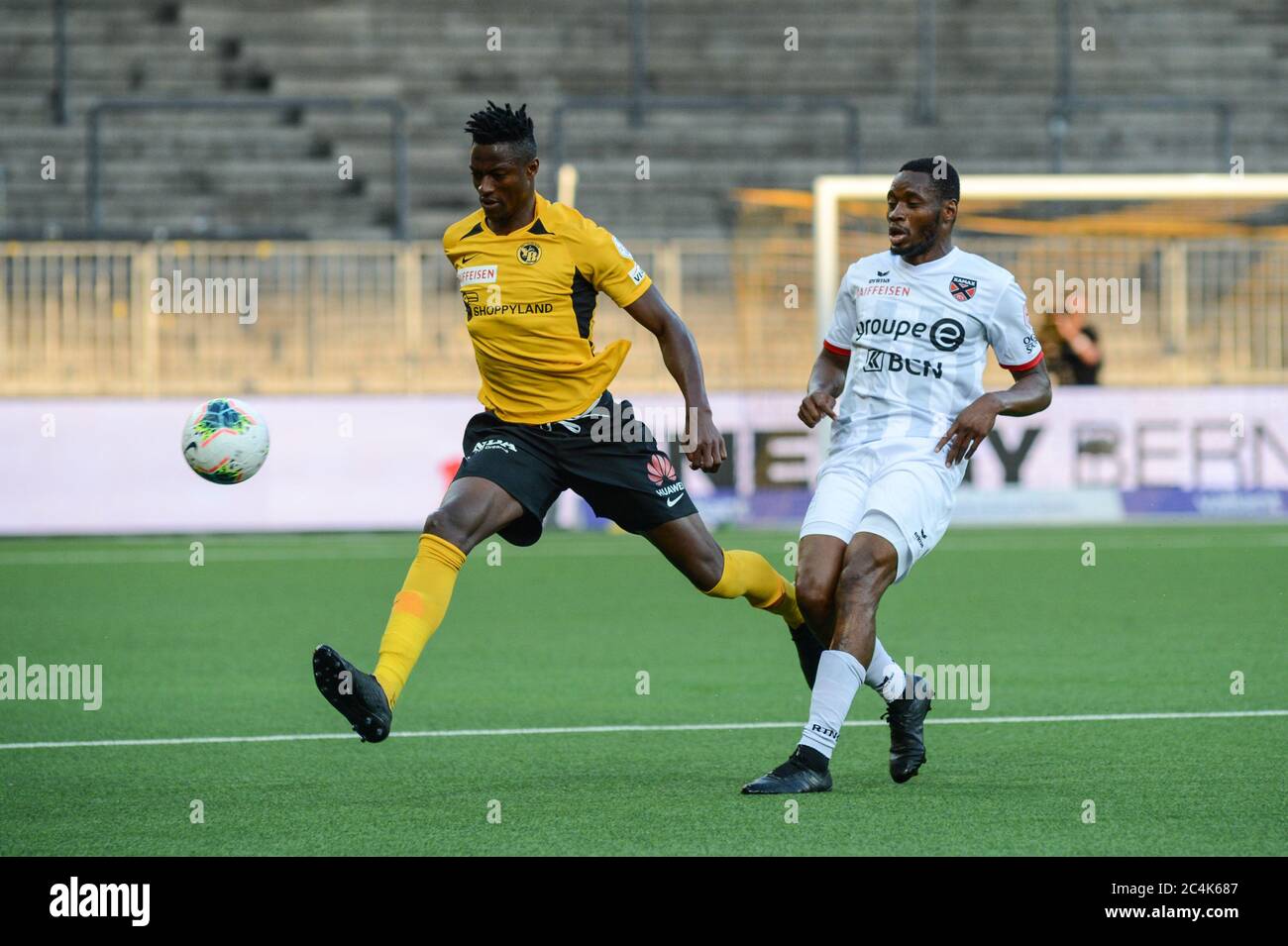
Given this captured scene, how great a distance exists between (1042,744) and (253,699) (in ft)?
11.3

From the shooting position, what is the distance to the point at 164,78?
81.8 feet

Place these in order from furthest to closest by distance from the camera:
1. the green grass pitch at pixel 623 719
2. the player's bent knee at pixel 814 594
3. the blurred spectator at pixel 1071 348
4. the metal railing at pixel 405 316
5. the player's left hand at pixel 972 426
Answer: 1. the metal railing at pixel 405 316
2. the blurred spectator at pixel 1071 348
3. the player's bent knee at pixel 814 594
4. the player's left hand at pixel 972 426
5. the green grass pitch at pixel 623 719

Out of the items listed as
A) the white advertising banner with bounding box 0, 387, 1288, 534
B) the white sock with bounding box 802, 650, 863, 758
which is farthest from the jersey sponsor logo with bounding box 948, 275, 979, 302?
the white advertising banner with bounding box 0, 387, 1288, 534

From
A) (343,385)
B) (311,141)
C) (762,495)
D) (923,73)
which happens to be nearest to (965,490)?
(762,495)

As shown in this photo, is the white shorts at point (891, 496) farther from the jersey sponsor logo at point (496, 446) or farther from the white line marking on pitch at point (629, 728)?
the white line marking on pitch at point (629, 728)

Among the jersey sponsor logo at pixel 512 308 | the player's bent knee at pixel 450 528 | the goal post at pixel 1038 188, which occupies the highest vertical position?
the goal post at pixel 1038 188

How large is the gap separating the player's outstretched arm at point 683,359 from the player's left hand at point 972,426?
0.78 metres

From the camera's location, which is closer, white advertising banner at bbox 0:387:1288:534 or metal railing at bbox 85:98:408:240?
white advertising banner at bbox 0:387:1288:534

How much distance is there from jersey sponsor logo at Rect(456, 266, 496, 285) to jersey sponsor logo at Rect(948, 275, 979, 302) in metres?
1.57

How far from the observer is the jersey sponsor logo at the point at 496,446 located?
274 inches

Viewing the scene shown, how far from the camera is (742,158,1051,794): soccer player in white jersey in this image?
6531 millimetres

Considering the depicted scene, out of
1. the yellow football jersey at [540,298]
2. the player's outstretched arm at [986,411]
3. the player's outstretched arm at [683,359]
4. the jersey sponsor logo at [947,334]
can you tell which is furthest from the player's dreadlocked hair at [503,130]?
the player's outstretched arm at [986,411]

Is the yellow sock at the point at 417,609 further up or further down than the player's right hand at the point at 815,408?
further down

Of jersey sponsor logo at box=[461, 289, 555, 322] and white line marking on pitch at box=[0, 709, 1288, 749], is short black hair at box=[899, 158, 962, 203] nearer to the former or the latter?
jersey sponsor logo at box=[461, 289, 555, 322]
